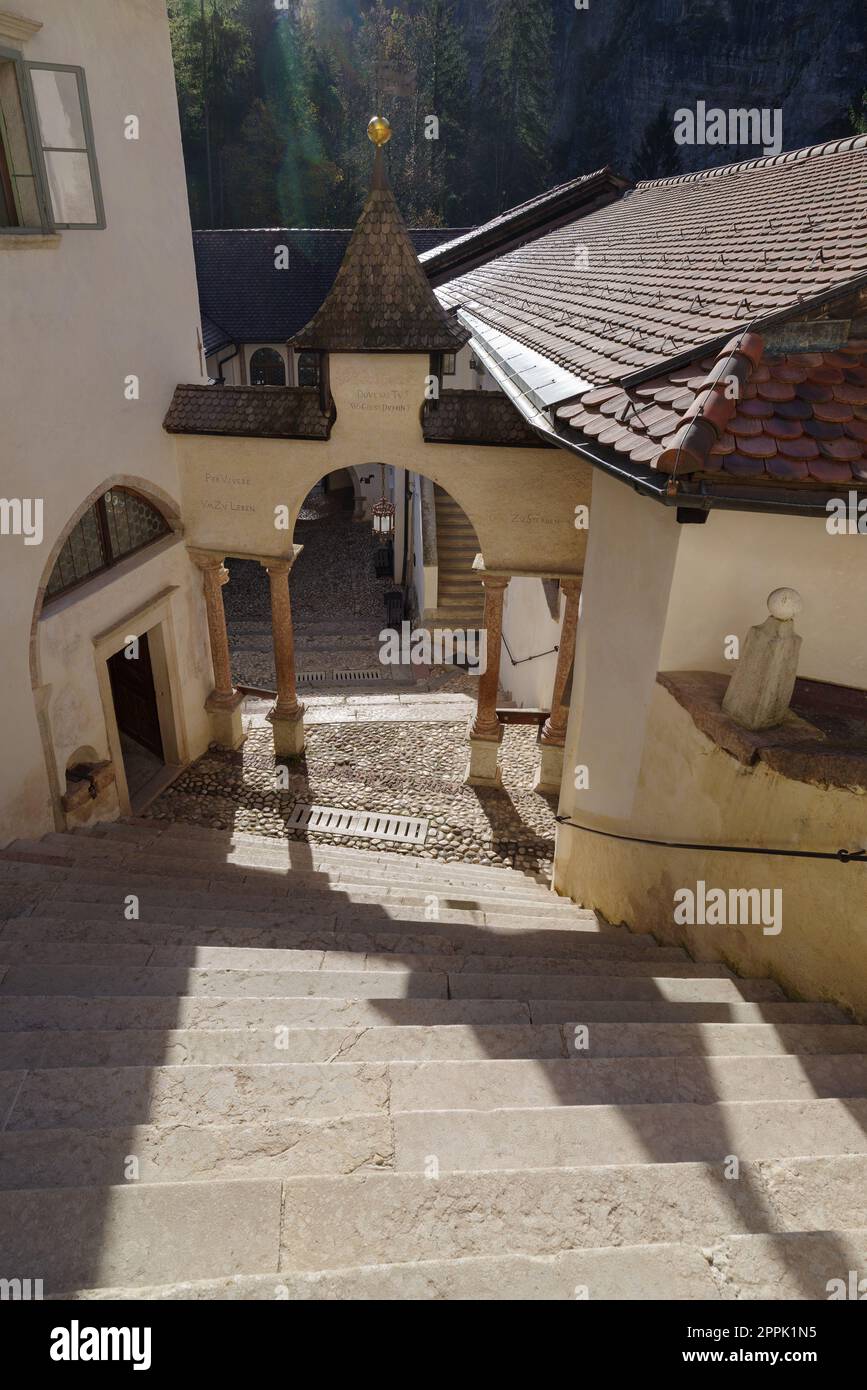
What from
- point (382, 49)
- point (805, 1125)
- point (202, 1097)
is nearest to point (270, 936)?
point (202, 1097)

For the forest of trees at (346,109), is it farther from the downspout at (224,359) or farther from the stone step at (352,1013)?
the stone step at (352,1013)

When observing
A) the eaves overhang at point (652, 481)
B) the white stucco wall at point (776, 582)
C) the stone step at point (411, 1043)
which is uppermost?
the eaves overhang at point (652, 481)

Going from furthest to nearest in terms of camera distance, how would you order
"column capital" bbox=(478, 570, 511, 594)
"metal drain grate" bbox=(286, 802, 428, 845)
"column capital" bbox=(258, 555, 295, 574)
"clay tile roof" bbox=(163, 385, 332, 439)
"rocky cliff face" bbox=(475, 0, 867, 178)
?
1. "rocky cliff face" bbox=(475, 0, 867, 178)
2. "column capital" bbox=(258, 555, 295, 574)
3. "metal drain grate" bbox=(286, 802, 428, 845)
4. "column capital" bbox=(478, 570, 511, 594)
5. "clay tile roof" bbox=(163, 385, 332, 439)

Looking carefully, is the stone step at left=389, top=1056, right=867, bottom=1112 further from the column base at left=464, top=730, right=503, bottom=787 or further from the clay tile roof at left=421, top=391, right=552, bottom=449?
the column base at left=464, top=730, right=503, bottom=787

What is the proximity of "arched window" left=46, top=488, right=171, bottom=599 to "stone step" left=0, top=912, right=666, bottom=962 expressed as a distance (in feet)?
12.2

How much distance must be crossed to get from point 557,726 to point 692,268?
5.05 metres

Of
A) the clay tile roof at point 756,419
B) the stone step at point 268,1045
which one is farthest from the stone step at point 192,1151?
the clay tile roof at point 756,419

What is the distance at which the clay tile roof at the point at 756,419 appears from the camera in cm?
441

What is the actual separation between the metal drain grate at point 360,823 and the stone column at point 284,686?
43.2 inches

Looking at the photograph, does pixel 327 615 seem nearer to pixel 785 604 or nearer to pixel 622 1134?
pixel 785 604

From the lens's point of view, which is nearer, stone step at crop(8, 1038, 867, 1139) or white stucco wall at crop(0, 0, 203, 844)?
stone step at crop(8, 1038, 867, 1139)

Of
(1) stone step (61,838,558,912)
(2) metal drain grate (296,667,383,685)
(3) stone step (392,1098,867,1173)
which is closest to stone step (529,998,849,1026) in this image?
(3) stone step (392,1098,867,1173)

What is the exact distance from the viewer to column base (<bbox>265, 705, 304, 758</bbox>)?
432 inches
